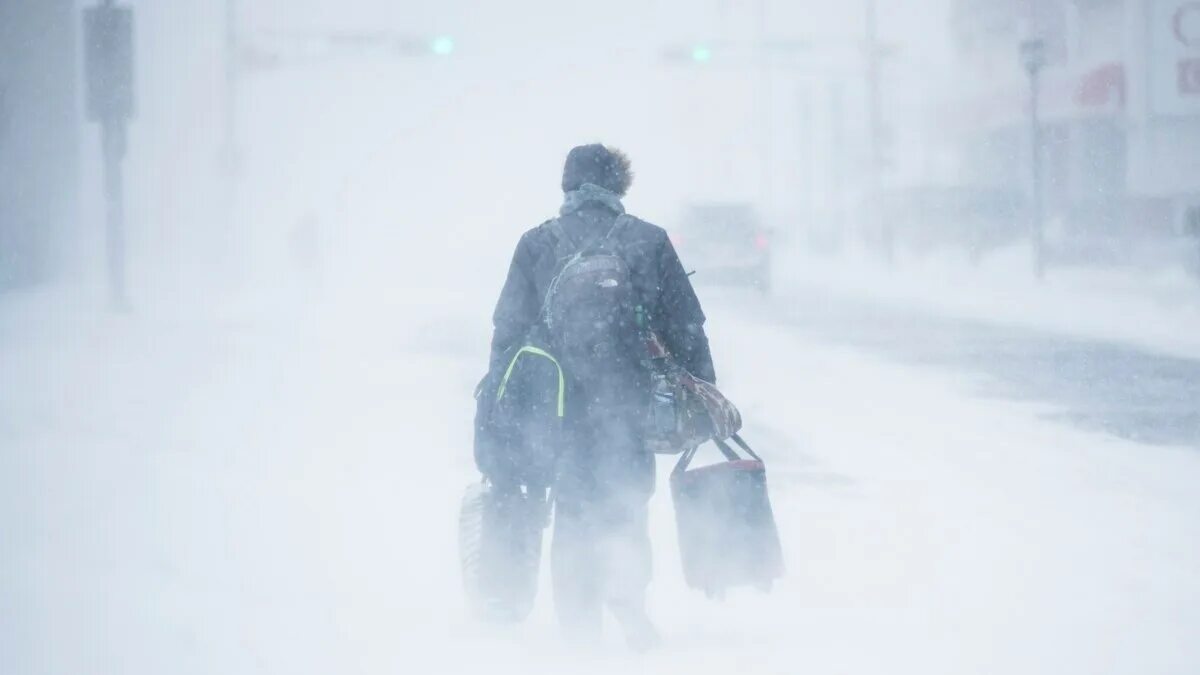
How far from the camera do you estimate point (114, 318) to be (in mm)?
22656

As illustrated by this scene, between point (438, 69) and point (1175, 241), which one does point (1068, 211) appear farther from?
point (438, 69)

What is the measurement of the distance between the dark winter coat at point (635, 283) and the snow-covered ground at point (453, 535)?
3.44 feet

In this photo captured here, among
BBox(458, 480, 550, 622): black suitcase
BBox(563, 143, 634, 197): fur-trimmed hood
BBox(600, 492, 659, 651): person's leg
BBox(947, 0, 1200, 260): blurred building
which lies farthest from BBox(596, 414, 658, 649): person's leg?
BBox(947, 0, 1200, 260): blurred building

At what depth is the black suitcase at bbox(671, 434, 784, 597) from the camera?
5738mm

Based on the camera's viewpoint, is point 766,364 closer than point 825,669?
No

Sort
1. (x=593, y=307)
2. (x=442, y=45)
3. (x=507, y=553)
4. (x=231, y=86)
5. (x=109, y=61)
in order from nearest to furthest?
(x=593, y=307) < (x=507, y=553) < (x=109, y=61) < (x=231, y=86) < (x=442, y=45)

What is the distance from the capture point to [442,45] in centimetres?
4012

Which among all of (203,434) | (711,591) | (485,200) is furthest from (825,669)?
(485,200)

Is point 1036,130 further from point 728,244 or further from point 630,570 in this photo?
point 630,570

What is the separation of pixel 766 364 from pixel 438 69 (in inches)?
5890

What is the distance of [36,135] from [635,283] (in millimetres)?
30780

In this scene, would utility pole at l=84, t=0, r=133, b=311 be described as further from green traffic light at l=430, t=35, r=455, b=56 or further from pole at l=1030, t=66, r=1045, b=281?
green traffic light at l=430, t=35, r=455, b=56

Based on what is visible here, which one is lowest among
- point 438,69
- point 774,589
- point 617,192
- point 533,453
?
point 774,589

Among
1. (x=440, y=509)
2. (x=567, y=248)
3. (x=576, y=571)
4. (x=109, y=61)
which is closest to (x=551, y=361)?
(x=567, y=248)
